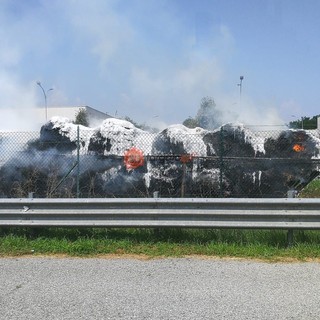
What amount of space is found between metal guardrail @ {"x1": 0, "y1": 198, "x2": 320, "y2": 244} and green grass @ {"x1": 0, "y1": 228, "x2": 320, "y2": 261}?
0.24m

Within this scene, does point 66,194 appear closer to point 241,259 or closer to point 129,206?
point 129,206

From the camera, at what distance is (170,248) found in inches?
245

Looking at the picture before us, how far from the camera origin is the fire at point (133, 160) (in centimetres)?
950

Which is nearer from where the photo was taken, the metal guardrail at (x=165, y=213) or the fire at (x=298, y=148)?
the metal guardrail at (x=165, y=213)

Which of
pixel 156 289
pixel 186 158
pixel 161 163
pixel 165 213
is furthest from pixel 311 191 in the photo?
pixel 156 289

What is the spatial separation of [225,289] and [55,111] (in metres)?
79.2

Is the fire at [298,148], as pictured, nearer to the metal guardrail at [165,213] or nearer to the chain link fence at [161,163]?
the chain link fence at [161,163]

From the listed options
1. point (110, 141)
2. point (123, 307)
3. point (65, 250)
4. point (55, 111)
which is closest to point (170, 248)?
point (65, 250)

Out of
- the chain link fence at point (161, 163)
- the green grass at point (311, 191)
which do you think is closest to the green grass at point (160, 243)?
the chain link fence at point (161, 163)

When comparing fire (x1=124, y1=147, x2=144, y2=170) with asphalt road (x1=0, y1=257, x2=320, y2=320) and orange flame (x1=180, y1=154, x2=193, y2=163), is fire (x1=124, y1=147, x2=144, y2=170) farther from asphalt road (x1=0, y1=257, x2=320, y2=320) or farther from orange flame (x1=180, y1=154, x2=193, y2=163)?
asphalt road (x1=0, y1=257, x2=320, y2=320)

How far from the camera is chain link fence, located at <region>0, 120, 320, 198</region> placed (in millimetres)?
9328

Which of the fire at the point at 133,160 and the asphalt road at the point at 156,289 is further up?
the fire at the point at 133,160

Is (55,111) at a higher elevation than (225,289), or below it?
higher

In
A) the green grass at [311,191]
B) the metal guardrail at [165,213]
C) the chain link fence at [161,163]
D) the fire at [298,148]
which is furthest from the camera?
the green grass at [311,191]
